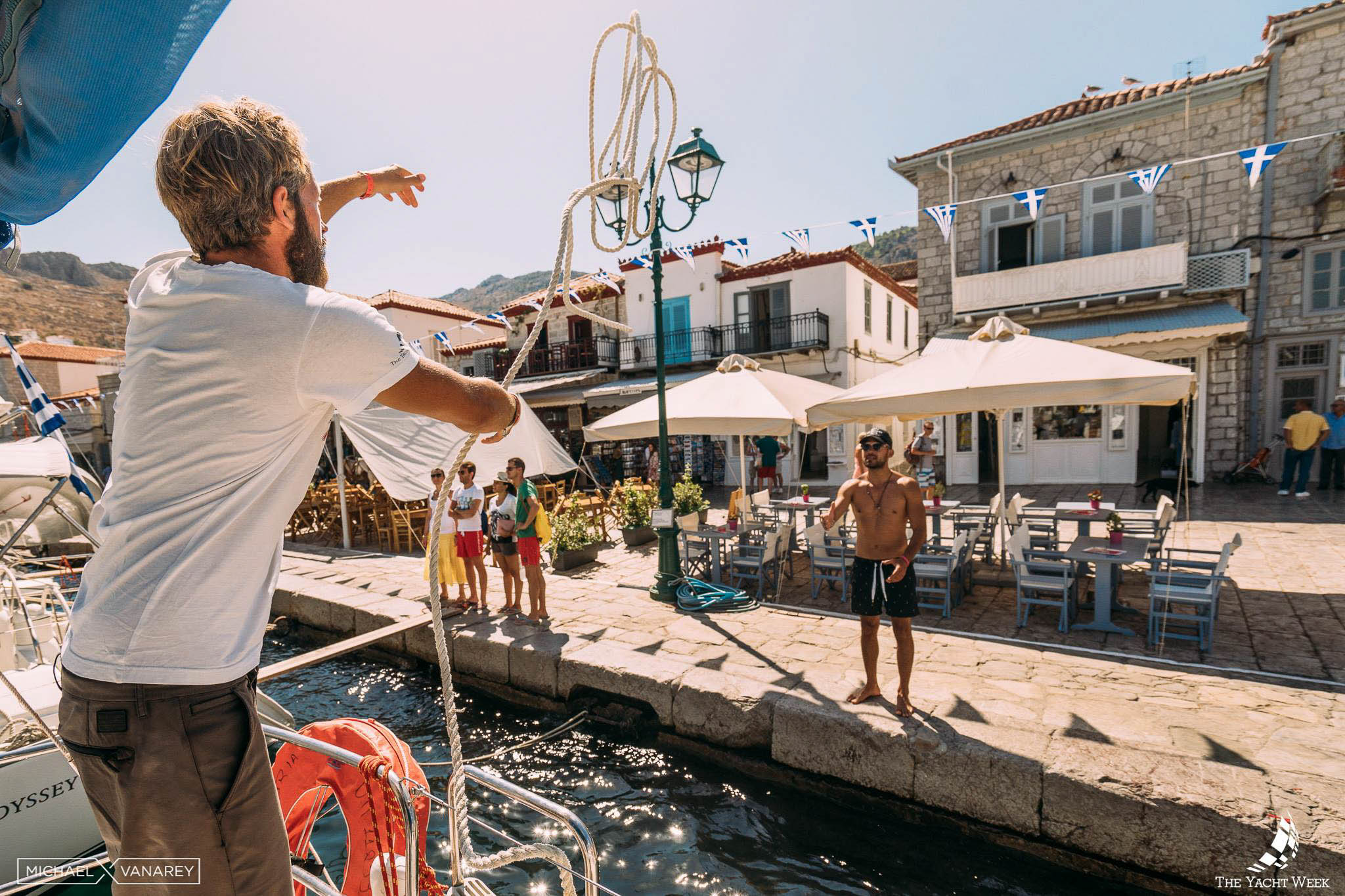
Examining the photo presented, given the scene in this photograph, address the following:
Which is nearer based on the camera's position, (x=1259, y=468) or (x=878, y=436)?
(x=878, y=436)

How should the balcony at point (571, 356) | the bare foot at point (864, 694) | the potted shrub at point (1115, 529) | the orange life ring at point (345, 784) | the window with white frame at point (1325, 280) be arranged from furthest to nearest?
1. the balcony at point (571, 356)
2. the window with white frame at point (1325, 280)
3. the potted shrub at point (1115, 529)
4. the bare foot at point (864, 694)
5. the orange life ring at point (345, 784)

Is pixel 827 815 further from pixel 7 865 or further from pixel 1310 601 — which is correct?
pixel 1310 601

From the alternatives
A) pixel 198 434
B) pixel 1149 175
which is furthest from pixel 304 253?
pixel 1149 175

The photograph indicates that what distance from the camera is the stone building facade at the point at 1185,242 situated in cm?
1192

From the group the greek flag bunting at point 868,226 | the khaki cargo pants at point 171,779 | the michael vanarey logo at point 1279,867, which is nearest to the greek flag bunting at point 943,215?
the greek flag bunting at point 868,226

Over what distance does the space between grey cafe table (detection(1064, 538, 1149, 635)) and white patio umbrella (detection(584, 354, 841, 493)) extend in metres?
3.01

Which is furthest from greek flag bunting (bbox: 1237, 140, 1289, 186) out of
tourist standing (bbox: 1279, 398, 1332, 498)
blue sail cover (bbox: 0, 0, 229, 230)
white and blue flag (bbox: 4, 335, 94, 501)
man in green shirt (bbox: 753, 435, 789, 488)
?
white and blue flag (bbox: 4, 335, 94, 501)

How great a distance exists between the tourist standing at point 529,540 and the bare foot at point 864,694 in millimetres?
3450

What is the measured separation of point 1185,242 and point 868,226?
8.34 m

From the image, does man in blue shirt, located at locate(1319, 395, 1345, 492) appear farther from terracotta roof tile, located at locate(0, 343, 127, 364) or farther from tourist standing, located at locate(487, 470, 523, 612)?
terracotta roof tile, located at locate(0, 343, 127, 364)

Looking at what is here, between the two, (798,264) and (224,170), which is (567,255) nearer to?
(224,170)

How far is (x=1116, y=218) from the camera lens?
13.4 metres

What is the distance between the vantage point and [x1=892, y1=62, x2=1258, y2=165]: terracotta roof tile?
481 inches

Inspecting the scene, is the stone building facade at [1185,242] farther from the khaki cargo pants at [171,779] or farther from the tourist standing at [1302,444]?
the khaki cargo pants at [171,779]
